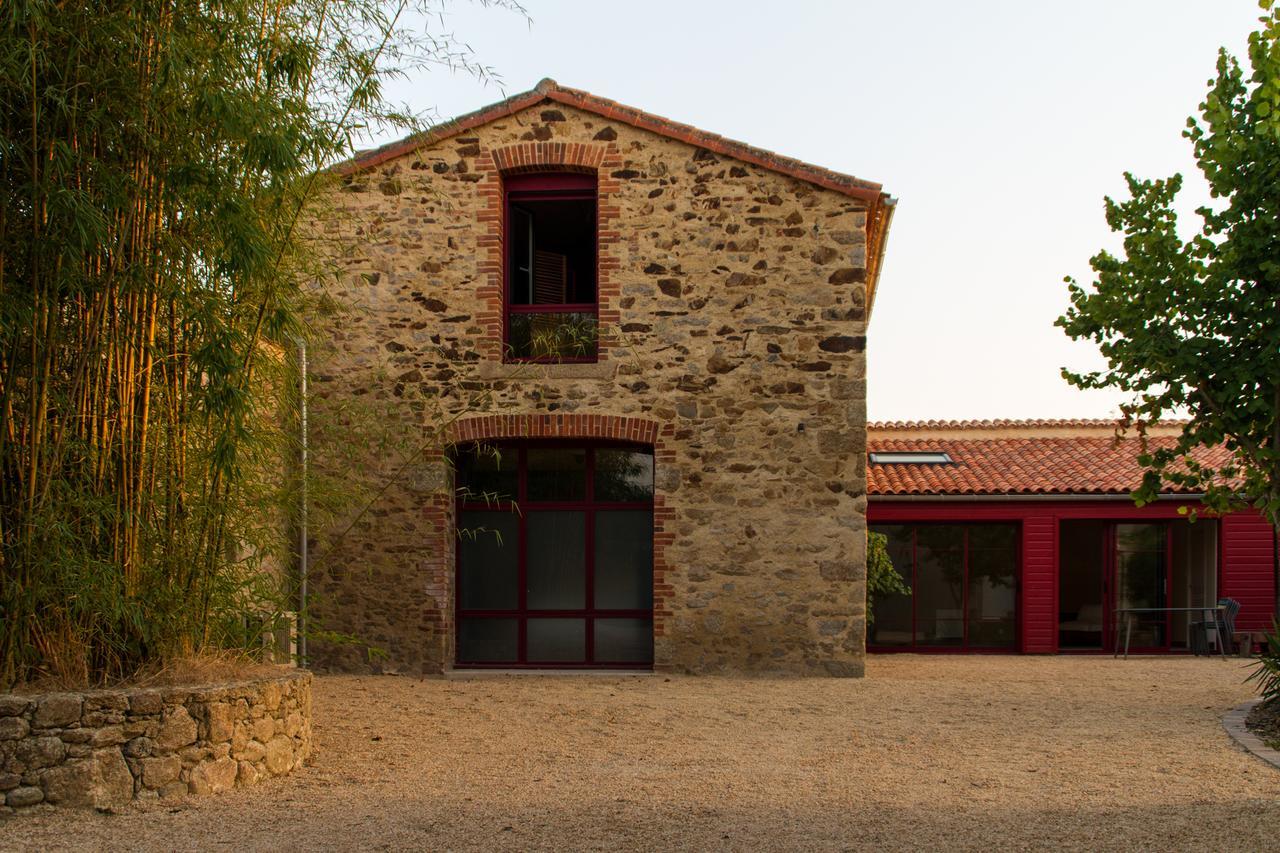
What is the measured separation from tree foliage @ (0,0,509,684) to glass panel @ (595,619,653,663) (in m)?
4.69

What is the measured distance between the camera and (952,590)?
44.3 ft

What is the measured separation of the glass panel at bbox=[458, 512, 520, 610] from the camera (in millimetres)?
10156

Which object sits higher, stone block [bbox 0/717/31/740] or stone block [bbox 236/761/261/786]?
stone block [bbox 0/717/31/740]

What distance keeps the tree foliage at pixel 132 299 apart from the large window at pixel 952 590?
9312mm

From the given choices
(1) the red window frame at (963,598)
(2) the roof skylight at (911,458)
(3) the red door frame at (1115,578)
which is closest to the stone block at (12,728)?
(1) the red window frame at (963,598)

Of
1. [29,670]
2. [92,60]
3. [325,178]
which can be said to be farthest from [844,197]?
[29,670]

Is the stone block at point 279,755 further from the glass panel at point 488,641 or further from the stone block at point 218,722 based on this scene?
the glass panel at point 488,641

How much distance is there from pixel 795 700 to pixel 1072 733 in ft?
6.64

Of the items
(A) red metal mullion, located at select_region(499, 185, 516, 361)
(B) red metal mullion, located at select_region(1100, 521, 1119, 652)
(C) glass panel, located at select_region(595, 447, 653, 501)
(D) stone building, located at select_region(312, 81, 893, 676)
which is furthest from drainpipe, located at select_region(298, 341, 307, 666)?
(B) red metal mullion, located at select_region(1100, 521, 1119, 652)

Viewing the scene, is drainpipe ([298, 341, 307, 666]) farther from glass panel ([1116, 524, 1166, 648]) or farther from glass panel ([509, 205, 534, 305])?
glass panel ([1116, 524, 1166, 648])

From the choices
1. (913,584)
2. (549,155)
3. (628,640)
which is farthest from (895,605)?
(549,155)

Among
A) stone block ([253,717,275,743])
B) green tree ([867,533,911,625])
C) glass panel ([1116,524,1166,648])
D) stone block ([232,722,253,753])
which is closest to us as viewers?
stone block ([232,722,253,753])

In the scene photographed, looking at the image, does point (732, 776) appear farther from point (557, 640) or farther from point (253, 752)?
point (557, 640)

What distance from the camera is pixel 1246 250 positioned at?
7.50m
